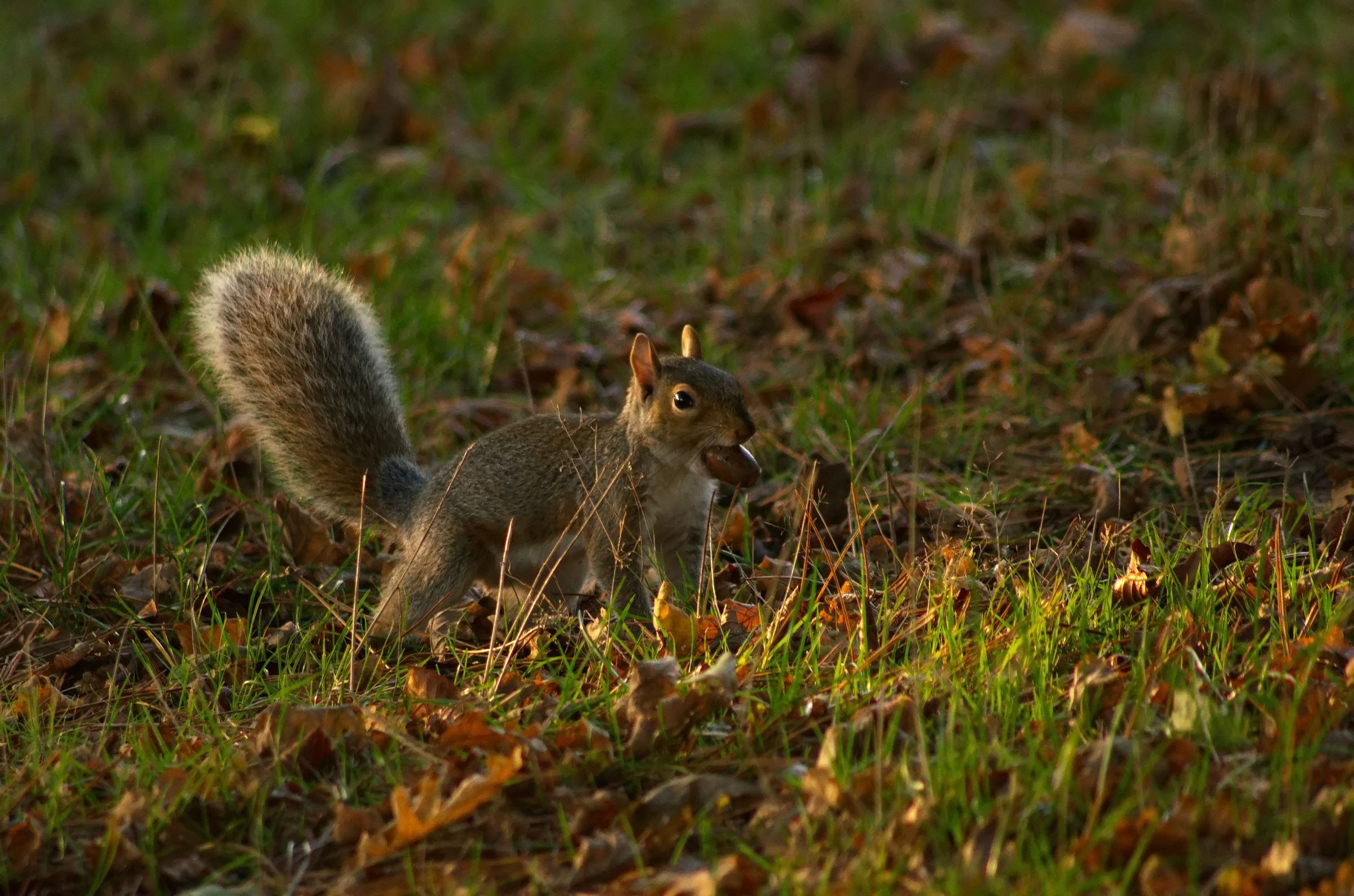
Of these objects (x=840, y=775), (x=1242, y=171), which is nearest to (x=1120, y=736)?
(x=840, y=775)

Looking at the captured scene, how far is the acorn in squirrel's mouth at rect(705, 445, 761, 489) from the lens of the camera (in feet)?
11.8

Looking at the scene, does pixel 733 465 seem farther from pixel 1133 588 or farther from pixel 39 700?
pixel 39 700

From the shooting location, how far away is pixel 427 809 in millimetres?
2508

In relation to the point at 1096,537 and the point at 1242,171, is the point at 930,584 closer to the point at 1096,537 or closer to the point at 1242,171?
the point at 1096,537

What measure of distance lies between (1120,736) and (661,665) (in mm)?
771


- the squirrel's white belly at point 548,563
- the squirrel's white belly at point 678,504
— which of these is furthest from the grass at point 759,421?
the squirrel's white belly at point 548,563

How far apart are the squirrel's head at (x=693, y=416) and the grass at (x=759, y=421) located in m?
0.23

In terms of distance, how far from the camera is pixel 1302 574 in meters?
3.12

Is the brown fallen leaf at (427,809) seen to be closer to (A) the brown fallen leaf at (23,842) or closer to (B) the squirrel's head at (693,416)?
(A) the brown fallen leaf at (23,842)

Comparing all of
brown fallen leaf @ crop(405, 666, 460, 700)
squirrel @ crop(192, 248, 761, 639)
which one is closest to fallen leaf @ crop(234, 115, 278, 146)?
squirrel @ crop(192, 248, 761, 639)

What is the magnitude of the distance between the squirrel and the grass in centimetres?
19

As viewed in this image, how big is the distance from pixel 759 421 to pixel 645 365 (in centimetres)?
97

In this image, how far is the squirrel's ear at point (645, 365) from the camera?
3.72 metres

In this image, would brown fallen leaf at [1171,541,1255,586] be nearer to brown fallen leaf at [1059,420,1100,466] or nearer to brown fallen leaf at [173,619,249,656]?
brown fallen leaf at [1059,420,1100,466]
